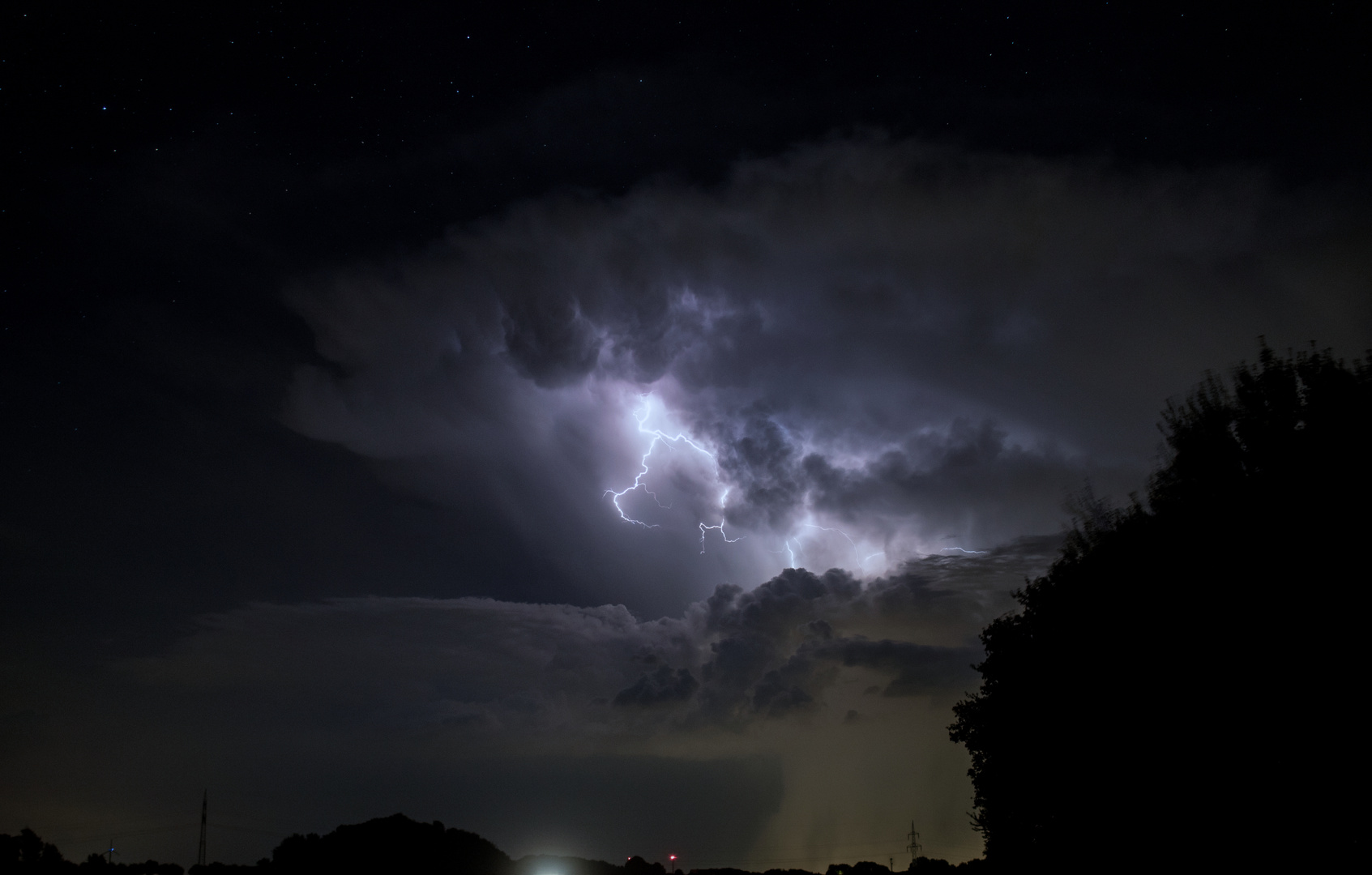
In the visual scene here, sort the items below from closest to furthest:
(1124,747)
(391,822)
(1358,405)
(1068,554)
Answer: (1358,405)
(1124,747)
(1068,554)
(391,822)

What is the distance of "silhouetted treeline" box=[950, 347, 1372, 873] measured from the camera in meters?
20.6

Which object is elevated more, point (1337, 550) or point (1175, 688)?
point (1337, 550)

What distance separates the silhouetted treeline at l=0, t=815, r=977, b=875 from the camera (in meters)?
30.4

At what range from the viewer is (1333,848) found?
20312 millimetres

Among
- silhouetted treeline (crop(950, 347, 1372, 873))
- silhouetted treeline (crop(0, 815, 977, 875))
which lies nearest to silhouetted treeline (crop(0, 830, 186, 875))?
silhouetted treeline (crop(0, 815, 977, 875))

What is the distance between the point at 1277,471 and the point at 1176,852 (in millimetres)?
11317

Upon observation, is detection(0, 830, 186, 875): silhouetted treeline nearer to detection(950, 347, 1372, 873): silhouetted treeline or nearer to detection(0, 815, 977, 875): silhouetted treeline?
detection(0, 815, 977, 875): silhouetted treeline

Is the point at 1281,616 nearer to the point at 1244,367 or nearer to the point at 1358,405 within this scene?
the point at 1358,405

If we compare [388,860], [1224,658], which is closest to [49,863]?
[388,860]

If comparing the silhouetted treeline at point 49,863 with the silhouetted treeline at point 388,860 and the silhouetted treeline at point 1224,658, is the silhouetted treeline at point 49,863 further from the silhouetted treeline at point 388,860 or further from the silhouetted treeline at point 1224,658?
the silhouetted treeline at point 1224,658

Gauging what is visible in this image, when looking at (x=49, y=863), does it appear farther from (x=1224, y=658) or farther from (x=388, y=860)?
(x=1224, y=658)

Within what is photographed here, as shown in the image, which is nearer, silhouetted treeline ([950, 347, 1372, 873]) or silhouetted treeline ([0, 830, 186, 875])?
silhouetted treeline ([950, 347, 1372, 873])

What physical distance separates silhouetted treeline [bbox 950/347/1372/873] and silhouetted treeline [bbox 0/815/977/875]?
13.6 metres

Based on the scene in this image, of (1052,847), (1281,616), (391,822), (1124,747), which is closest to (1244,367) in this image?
(1281,616)
